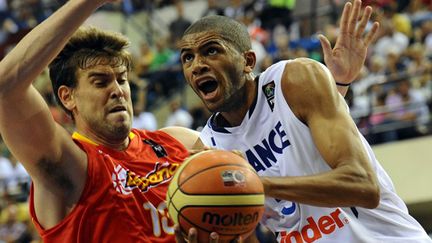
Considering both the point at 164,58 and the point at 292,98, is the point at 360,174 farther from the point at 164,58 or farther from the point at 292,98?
the point at 164,58

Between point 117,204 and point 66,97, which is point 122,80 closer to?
point 66,97

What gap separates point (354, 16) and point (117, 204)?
189 centimetres

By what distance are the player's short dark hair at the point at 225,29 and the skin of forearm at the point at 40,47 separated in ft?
3.06

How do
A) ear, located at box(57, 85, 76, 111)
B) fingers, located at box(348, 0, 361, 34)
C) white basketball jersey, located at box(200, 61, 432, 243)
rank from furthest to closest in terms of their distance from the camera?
fingers, located at box(348, 0, 361, 34), ear, located at box(57, 85, 76, 111), white basketball jersey, located at box(200, 61, 432, 243)

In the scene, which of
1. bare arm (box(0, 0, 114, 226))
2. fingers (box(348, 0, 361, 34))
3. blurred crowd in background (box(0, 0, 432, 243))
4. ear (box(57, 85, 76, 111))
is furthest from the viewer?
blurred crowd in background (box(0, 0, 432, 243))

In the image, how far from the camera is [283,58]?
12.6m

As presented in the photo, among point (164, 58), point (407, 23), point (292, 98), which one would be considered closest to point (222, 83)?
point (292, 98)

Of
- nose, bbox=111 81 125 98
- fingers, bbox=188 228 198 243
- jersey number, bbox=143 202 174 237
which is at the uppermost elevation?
nose, bbox=111 81 125 98

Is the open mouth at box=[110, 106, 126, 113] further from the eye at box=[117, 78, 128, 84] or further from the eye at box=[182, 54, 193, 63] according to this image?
the eye at box=[182, 54, 193, 63]

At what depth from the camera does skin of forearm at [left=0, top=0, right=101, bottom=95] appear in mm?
4180

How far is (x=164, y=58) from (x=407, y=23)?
14.2 ft

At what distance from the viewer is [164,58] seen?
1555 centimetres

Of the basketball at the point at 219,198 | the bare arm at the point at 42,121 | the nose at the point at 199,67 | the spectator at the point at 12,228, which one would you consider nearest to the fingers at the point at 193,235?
the basketball at the point at 219,198

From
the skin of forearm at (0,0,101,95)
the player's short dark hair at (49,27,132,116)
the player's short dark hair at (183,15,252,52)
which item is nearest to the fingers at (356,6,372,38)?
the player's short dark hair at (183,15,252,52)
